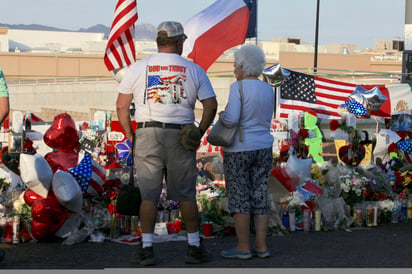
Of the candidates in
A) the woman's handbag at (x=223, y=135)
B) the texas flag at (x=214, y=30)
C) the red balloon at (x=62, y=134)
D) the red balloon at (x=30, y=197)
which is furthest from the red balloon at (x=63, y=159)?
the texas flag at (x=214, y=30)

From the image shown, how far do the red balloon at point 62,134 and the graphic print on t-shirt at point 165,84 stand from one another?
1.80m

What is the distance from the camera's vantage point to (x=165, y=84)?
6.02m

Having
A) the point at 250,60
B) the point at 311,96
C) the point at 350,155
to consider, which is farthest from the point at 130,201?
the point at 311,96

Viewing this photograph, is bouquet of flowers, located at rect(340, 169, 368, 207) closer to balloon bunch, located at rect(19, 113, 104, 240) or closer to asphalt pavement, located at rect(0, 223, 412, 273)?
asphalt pavement, located at rect(0, 223, 412, 273)

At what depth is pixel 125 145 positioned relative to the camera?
12117 mm

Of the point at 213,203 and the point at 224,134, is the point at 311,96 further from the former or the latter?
the point at 224,134

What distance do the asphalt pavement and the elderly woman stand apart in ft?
0.73

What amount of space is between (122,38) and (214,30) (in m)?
2.52

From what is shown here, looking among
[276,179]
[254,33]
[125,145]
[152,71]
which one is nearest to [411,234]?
[276,179]

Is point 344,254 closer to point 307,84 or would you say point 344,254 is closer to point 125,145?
point 125,145

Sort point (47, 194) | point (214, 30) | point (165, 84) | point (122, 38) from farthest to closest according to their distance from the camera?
point (214, 30) → point (122, 38) → point (47, 194) → point (165, 84)

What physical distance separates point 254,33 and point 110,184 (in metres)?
7.71

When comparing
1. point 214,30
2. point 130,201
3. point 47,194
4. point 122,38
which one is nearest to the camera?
point 130,201

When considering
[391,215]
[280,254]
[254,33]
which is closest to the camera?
[280,254]
